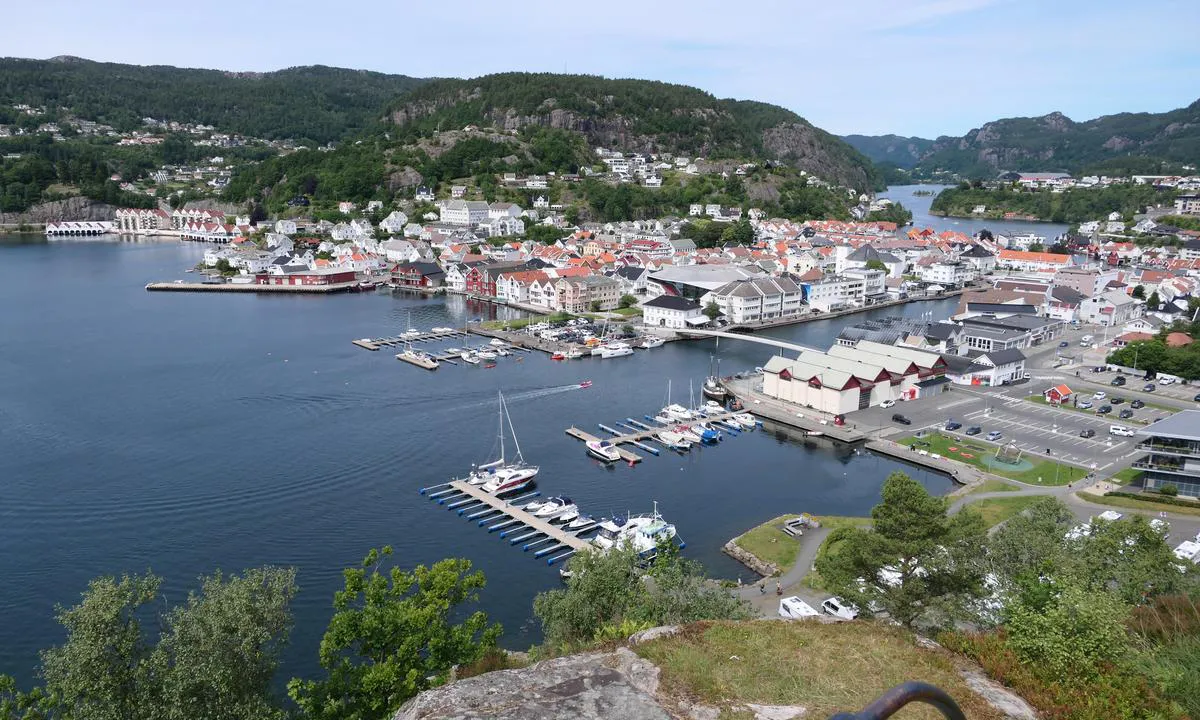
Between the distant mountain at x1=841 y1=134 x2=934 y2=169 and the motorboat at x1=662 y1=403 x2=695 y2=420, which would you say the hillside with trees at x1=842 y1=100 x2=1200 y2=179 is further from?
the motorboat at x1=662 y1=403 x2=695 y2=420

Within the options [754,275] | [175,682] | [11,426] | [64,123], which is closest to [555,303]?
[754,275]

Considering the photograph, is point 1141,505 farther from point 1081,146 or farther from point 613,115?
point 1081,146

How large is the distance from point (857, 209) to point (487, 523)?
48496 mm

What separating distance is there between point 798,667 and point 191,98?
319 ft

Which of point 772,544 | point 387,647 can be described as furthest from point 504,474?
point 387,647

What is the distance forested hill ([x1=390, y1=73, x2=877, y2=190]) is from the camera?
59.3 m

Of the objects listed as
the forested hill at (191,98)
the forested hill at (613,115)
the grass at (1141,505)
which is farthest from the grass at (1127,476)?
the forested hill at (191,98)

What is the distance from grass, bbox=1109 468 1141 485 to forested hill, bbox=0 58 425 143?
258 feet

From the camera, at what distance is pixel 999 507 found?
10227 mm

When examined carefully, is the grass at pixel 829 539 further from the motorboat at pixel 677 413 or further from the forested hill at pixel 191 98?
the forested hill at pixel 191 98

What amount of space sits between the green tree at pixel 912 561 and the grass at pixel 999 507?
294 cm

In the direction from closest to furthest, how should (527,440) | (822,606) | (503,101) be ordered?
(822,606), (527,440), (503,101)

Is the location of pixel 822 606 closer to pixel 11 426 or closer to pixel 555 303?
pixel 11 426

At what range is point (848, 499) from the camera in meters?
11.2
